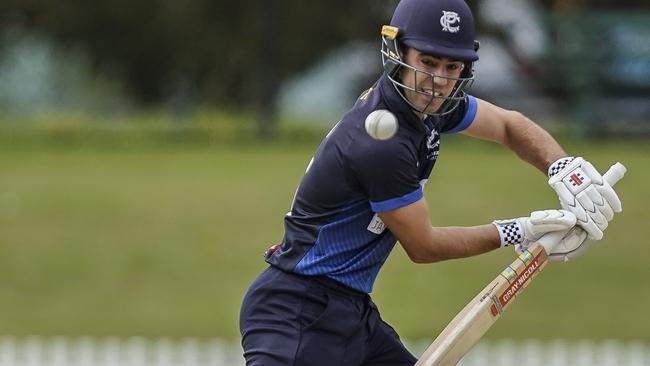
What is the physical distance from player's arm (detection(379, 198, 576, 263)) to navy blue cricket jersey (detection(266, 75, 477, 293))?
0.05 metres

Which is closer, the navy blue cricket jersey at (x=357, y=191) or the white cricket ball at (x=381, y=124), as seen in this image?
the white cricket ball at (x=381, y=124)

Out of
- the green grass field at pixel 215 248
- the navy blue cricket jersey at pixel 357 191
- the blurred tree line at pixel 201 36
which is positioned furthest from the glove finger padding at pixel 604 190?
the blurred tree line at pixel 201 36

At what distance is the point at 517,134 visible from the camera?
5.06 meters

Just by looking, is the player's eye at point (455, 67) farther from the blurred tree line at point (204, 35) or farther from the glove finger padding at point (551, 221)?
the blurred tree line at point (204, 35)

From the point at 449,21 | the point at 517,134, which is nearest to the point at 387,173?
the point at 449,21

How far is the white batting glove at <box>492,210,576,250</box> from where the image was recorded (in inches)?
178

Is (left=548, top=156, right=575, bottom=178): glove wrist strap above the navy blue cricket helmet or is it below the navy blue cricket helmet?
below

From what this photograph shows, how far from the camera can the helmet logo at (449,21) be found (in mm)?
4430

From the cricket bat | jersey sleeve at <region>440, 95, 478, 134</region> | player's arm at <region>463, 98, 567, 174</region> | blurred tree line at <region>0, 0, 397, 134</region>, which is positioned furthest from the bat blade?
blurred tree line at <region>0, 0, 397, 134</region>

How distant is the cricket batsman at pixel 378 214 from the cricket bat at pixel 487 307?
0.05 metres

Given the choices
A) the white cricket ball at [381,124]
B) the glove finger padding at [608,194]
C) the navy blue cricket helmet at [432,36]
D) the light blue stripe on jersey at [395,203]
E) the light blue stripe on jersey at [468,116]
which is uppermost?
the navy blue cricket helmet at [432,36]

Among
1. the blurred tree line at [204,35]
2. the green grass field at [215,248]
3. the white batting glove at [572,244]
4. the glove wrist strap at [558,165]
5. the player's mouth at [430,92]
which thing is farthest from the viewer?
the blurred tree line at [204,35]

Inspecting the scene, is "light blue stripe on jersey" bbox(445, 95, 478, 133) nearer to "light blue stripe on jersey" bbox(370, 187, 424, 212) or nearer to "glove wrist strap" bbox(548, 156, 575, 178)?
"glove wrist strap" bbox(548, 156, 575, 178)

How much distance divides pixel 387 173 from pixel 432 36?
0.42 m
